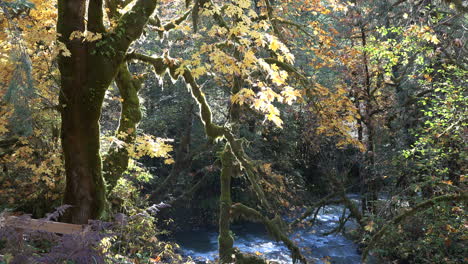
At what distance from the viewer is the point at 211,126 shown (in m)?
7.01

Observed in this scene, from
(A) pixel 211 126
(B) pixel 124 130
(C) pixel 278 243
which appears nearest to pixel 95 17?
(B) pixel 124 130

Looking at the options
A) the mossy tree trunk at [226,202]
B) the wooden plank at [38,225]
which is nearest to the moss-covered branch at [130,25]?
the wooden plank at [38,225]

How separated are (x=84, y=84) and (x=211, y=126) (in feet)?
8.16

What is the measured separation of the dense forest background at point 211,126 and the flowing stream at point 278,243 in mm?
852

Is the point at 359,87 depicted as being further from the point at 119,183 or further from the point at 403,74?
the point at 119,183

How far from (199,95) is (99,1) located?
232 centimetres

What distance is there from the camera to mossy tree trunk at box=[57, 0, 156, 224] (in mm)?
5035

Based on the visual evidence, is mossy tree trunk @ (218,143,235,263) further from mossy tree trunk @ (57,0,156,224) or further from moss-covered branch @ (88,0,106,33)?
moss-covered branch @ (88,0,106,33)

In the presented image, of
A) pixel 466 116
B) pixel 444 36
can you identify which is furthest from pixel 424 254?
pixel 444 36

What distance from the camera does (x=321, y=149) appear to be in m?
14.7

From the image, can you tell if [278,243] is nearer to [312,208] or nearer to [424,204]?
[312,208]

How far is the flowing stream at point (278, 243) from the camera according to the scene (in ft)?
44.1

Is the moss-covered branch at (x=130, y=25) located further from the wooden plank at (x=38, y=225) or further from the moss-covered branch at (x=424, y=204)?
the moss-covered branch at (x=424, y=204)

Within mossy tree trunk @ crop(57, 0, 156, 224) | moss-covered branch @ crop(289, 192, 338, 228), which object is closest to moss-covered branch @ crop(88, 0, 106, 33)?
mossy tree trunk @ crop(57, 0, 156, 224)
